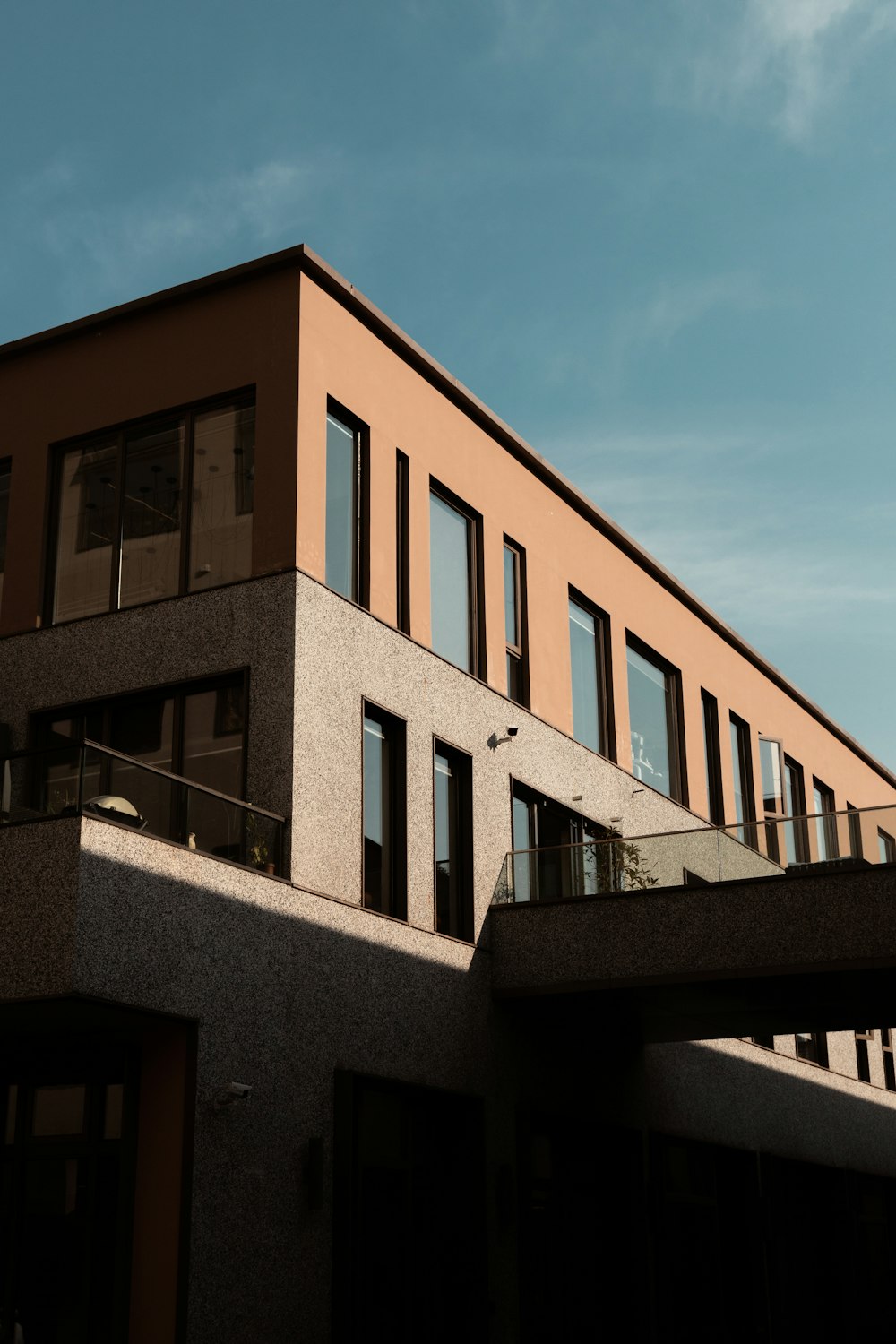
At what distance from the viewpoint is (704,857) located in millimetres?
14734

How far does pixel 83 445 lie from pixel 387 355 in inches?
130

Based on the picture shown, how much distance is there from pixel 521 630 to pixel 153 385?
17.0 feet

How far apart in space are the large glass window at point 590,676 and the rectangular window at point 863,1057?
9.00m

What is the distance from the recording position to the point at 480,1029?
1512 centimetres

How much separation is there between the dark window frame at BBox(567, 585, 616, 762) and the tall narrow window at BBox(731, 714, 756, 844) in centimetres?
446

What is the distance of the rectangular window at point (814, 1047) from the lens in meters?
22.9

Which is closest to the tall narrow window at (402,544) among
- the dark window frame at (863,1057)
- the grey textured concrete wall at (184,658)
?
the grey textured concrete wall at (184,658)

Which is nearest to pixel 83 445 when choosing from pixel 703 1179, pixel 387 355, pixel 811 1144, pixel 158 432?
pixel 158 432

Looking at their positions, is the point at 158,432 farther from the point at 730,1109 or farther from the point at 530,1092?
the point at 730,1109

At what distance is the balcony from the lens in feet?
45.2

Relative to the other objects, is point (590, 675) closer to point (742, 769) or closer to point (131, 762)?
point (742, 769)

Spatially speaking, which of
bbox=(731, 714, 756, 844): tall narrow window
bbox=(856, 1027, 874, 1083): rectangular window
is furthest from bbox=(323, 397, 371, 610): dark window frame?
bbox=(856, 1027, 874, 1083): rectangular window

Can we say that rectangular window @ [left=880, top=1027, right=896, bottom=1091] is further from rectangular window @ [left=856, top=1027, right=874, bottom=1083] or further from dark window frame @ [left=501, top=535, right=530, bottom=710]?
dark window frame @ [left=501, top=535, right=530, bottom=710]

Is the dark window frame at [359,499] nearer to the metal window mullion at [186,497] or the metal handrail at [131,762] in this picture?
the metal window mullion at [186,497]
